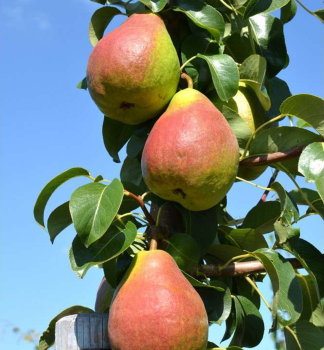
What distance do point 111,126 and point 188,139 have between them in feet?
1.57

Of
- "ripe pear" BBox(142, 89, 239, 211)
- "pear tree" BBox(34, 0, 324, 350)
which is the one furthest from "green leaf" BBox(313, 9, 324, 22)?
"ripe pear" BBox(142, 89, 239, 211)

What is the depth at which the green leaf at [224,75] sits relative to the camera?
1504 mm

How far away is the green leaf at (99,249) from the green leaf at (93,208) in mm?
66

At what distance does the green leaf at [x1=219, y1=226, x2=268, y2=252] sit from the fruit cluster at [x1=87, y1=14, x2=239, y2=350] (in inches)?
9.3

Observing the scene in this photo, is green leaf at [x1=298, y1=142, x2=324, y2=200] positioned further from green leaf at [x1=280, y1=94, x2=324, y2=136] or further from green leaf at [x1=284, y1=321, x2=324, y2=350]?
green leaf at [x1=284, y1=321, x2=324, y2=350]

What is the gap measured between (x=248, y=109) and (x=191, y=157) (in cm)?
40

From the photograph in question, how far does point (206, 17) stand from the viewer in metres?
1.60

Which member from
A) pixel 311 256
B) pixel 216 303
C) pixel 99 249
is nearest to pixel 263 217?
pixel 311 256

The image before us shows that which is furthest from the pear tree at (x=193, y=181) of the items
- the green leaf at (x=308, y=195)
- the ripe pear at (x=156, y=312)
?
the green leaf at (x=308, y=195)

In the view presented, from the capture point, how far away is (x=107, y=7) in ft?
5.82

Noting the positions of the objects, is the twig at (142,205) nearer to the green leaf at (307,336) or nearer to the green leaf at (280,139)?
the green leaf at (280,139)

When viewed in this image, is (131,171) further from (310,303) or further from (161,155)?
(310,303)

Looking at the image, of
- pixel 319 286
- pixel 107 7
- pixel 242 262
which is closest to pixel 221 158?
pixel 242 262

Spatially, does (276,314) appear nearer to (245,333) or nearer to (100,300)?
(245,333)
